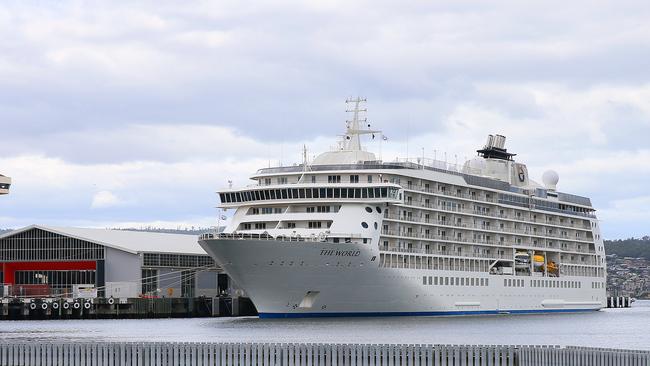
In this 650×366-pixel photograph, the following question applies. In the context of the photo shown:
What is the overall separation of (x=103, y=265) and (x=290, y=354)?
3311 inches

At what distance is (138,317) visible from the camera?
366 ft

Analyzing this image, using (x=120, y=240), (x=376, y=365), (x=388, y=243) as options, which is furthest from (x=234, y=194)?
(x=376, y=365)

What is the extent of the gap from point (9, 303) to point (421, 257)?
122 feet

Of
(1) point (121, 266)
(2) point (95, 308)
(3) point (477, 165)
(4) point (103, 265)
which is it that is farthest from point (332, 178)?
(4) point (103, 265)

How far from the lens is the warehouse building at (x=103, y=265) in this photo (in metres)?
122

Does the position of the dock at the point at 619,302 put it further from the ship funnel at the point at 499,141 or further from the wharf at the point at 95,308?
the wharf at the point at 95,308

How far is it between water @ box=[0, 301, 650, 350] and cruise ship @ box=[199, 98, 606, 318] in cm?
258

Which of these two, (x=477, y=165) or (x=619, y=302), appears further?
(x=619, y=302)

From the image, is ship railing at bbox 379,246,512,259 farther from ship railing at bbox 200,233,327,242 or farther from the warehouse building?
the warehouse building

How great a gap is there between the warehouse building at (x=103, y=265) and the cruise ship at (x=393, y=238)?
28.2 meters

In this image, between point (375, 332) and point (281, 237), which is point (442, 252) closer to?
point (281, 237)

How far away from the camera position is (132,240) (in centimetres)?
12694

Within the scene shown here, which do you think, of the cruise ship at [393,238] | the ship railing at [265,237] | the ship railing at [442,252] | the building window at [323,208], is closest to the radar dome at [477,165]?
the cruise ship at [393,238]

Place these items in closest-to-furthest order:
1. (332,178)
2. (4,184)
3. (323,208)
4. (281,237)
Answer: (281,237) → (323,208) → (332,178) → (4,184)
